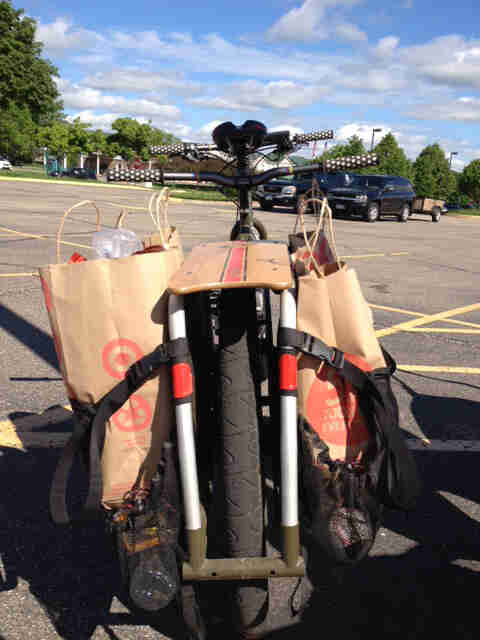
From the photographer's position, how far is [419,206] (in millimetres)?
28047

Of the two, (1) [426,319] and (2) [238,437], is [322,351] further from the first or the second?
(1) [426,319]

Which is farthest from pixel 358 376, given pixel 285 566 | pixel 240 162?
pixel 240 162

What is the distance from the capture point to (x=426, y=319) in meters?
6.66

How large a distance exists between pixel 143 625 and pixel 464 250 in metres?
14.1

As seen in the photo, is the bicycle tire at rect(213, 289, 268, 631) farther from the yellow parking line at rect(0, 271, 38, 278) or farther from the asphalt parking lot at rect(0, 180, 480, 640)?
the yellow parking line at rect(0, 271, 38, 278)

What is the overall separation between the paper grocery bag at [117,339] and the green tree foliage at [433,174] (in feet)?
166

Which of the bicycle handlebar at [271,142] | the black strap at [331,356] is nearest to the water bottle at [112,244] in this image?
the black strap at [331,356]

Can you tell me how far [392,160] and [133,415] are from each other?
156 feet

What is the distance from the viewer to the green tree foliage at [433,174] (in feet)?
167

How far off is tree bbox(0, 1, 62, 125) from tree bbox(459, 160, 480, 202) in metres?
43.8

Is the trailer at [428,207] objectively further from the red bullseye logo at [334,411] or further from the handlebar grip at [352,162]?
the red bullseye logo at [334,411]

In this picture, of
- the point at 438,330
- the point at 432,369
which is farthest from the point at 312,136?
the point at 438,330

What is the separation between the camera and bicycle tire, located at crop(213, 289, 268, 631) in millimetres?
1846

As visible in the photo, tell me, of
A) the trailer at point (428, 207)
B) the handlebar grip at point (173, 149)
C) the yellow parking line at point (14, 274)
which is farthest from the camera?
the trailer at point (428, 207)
